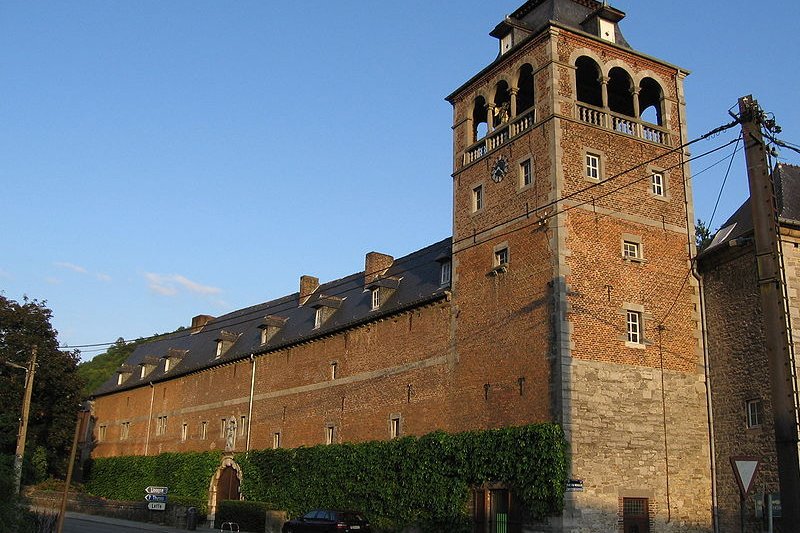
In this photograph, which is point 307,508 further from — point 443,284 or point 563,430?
point 563,430

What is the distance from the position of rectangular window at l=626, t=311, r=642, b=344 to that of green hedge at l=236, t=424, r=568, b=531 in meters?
4.25

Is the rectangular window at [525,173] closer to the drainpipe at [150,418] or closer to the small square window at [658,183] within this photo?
the small square window at [658,183]

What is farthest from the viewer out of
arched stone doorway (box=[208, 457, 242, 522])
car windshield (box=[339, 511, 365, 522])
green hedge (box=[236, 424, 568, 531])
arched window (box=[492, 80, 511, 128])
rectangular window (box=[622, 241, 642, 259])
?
arched stone doorway (box=[208, 457, 242, 522])

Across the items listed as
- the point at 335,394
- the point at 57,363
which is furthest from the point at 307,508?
the point at 57,363

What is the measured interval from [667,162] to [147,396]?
35.9 m

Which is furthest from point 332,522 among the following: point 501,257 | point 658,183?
point 658,183

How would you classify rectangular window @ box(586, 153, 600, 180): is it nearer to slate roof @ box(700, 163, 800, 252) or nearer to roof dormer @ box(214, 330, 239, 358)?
slate roof @ box(700, 163, 800, 252)

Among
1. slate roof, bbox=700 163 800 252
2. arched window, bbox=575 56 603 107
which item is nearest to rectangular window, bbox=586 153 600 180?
arched window, bbox=575 56 603 107

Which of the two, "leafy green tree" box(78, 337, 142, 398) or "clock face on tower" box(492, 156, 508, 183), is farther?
"leafy green tree" box(78, 337, 142, 398)

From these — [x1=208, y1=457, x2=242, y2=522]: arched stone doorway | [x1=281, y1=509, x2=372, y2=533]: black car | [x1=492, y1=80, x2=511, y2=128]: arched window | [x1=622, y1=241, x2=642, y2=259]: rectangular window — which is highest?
[x1=492, y1=80, x2=511, y2=128]: arched window

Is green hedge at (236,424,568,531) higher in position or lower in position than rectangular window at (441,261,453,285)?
lower

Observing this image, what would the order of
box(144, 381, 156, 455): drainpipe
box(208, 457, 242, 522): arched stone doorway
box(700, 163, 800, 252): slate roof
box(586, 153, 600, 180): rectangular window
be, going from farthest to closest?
box(144, 381, 156, 455): drainpipe < box(208, 457, 242, 522): arched stone doorway < box(586, 153, 600, 180): rectangular window < box(700, 163, 800, 252): slate roof

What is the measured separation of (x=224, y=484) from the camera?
1560 inches

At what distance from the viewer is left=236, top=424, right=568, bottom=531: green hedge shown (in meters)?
22.2
